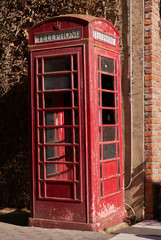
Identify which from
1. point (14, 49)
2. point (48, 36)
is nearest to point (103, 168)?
point (48, 36)

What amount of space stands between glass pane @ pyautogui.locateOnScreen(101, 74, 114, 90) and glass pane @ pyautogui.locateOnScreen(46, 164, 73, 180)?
1.29 meters

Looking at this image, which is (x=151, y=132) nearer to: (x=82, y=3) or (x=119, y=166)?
(x=119, y=166)

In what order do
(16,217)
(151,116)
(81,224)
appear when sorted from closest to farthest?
1. (81,224)
2. (151,116)
3. (16,217)

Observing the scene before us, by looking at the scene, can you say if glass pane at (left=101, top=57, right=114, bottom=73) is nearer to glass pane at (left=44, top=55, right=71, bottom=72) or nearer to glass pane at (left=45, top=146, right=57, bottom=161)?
glass pane at (left=44, top=55, right=71, bottom=72)

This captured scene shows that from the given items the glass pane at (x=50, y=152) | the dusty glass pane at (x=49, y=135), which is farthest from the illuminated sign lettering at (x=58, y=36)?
the glass pane at (x=50, y=152)

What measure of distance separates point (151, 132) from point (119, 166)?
2.58ft

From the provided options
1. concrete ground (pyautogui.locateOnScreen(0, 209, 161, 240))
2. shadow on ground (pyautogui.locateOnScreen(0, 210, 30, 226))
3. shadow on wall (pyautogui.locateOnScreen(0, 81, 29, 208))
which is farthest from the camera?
shadow on wall (pyautogui.locateOnScreen(0, 81, 29, 208))

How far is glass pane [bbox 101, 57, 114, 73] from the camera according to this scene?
5992 mm

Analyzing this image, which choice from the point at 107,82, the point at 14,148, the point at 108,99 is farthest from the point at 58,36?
the point at 14,148

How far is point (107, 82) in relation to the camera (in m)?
6.14

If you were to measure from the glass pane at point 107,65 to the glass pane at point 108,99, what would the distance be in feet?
1.14

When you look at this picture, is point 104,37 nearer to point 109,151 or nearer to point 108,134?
point 108,134

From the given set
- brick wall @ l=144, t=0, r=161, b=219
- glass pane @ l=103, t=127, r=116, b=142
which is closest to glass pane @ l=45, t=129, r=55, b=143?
glass pane @ l=103, t=127, r=116, b=142

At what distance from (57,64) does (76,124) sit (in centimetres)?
91
